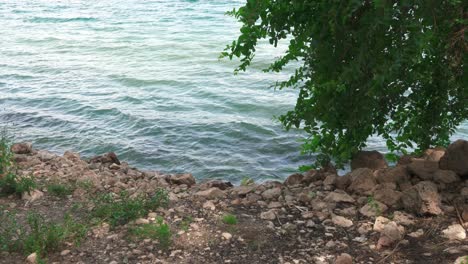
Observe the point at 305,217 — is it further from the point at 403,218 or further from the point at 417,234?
the point at 417,234

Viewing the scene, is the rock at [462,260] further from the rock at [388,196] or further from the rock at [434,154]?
the rock at [434,154]

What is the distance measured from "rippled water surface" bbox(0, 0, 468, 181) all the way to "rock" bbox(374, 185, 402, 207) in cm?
328

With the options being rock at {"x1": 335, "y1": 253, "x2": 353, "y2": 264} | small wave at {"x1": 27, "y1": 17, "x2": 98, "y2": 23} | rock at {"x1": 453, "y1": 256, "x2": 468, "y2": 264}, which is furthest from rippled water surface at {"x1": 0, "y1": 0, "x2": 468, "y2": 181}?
rock at {"x1": 453, "y1": 256, "x2": 468, "y2": 264}

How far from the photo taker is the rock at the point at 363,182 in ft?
17.9

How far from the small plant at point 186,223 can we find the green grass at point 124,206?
1.26 feet

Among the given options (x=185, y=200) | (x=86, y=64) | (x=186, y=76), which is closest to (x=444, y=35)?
(x=185, y=200)

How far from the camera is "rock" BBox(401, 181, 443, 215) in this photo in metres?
4.85

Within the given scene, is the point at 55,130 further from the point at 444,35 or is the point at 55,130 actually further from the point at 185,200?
the point at 444,35

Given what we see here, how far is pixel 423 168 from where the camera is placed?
553cm

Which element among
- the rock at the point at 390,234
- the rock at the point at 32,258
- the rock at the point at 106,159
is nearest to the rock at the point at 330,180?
the rock at the point at 390,234

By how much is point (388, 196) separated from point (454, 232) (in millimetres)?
764

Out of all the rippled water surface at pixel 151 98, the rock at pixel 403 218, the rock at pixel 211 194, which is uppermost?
the rock at pixel 403 218

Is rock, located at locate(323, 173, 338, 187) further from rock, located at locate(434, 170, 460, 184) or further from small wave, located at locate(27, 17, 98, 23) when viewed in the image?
small wave, located at locate(27, 17, 98, 23)

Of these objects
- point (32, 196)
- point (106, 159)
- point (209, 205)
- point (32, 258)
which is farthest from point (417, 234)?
point (106, 159)
